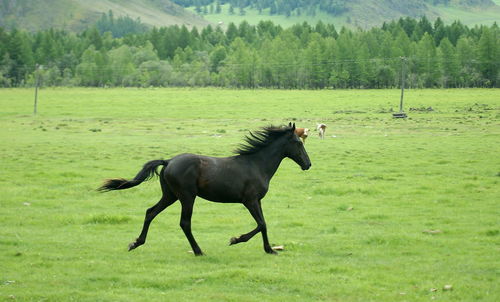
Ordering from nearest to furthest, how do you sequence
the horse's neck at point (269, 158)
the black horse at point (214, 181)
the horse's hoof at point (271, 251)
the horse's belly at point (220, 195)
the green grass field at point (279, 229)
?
the green grass field at point (279, 229) → the black horse at point (214, 181) → the horse's hoof at point (271, 251) → the horse's belly at point (220, 195) → the horse's neck at point (269, 158)

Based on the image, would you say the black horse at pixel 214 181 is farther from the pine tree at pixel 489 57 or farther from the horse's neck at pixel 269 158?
the pine tree at pixel 489 57

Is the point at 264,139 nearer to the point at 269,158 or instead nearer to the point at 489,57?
the point at 269,158

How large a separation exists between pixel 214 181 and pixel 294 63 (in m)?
125

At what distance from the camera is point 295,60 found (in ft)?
457

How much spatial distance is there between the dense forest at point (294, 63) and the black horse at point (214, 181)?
111309 mm

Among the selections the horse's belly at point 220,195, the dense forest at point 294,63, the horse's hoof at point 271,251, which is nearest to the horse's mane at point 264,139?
the horse's belly at point 220,195

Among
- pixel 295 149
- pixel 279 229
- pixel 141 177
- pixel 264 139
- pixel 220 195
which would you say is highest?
pixel 264 139

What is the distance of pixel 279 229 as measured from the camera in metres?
14.9

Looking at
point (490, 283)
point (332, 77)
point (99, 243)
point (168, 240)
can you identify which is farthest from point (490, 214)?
point (332, 77)

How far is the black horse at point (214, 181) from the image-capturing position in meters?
12.0

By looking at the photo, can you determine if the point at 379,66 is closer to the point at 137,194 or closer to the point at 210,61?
the point at 210,61

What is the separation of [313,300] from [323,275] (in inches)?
54.5

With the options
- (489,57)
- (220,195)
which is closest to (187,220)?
(220,195)

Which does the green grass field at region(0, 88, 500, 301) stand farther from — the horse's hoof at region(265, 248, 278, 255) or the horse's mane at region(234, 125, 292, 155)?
the horse's mane at region(234, 125, 292, 155)
